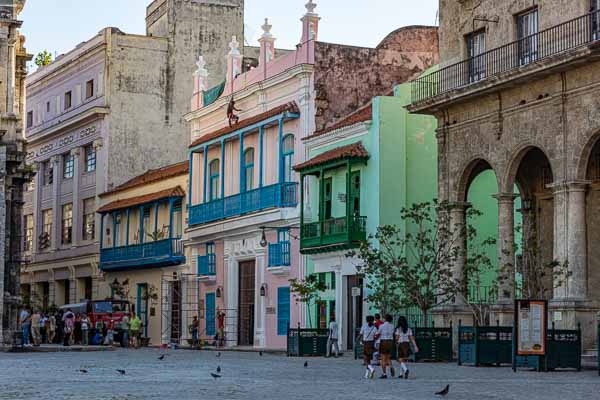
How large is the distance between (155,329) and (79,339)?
10.8 ft

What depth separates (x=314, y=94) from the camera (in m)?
43.9

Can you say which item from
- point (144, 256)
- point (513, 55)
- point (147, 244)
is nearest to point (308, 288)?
point (513, 55)

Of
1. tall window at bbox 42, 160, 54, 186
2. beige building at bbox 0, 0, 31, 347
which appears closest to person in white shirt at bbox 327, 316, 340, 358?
beige building at bbox 0, 0, 31, 347

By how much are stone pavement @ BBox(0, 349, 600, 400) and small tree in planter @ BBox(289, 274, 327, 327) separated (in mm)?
10734

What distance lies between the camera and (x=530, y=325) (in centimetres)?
2586

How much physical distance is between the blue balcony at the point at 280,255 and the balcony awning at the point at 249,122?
440 centimetres

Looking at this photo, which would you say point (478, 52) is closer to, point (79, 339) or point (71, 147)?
point (79, 339)

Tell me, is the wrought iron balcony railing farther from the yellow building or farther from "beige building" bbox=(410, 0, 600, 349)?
the yellow building

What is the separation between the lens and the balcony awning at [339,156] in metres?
40.4

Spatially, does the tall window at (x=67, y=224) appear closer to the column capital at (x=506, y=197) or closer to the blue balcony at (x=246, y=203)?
the blue balcony at (x=246, y=203)

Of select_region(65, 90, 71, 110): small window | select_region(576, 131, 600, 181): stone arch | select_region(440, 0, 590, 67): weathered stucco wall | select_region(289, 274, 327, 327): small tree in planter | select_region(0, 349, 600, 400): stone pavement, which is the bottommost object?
select_region(0, 349, 600, 400): stone pavement

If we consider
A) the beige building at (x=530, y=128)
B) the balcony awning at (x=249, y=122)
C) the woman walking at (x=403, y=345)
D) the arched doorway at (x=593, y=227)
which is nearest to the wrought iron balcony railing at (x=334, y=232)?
the balcony awning at (x=249, y=122)

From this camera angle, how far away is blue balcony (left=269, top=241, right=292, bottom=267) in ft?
148

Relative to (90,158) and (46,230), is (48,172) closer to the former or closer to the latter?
(46,230)
